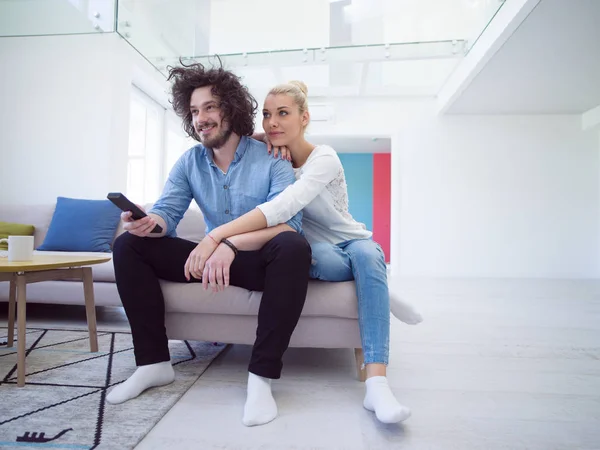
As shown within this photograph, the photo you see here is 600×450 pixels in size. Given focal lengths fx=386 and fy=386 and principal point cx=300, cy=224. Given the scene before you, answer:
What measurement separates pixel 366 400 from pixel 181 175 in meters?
1.03

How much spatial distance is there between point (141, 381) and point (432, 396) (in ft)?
3.02

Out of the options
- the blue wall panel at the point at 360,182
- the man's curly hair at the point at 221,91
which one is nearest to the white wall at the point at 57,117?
the man's curly hair at the point at 221,91

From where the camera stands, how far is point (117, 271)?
1.26 metres

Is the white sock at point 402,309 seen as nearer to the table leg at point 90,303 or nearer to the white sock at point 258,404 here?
the white sock at point 258,404

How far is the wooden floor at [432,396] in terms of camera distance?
3.17ft

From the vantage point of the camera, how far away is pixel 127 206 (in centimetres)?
116

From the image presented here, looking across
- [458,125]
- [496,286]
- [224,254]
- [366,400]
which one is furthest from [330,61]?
[366,400]

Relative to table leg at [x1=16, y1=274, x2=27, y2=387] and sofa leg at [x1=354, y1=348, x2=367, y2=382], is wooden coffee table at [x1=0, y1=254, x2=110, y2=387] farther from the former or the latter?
sofa leg at [x1=354, y1=348, x2=367, y2=382]

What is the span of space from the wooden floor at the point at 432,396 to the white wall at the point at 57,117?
1880mm

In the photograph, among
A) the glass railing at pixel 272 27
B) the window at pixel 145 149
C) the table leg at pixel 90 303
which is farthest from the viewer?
the window at pixel 145 149

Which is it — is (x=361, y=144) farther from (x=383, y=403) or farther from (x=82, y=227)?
(x=383, y=403)

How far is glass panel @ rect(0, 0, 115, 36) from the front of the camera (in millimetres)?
3074

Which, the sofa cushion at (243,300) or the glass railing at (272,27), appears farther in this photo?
the glass railing at (272,27)

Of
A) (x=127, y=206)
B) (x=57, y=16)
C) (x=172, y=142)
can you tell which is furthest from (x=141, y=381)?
(x=172, y=142)
